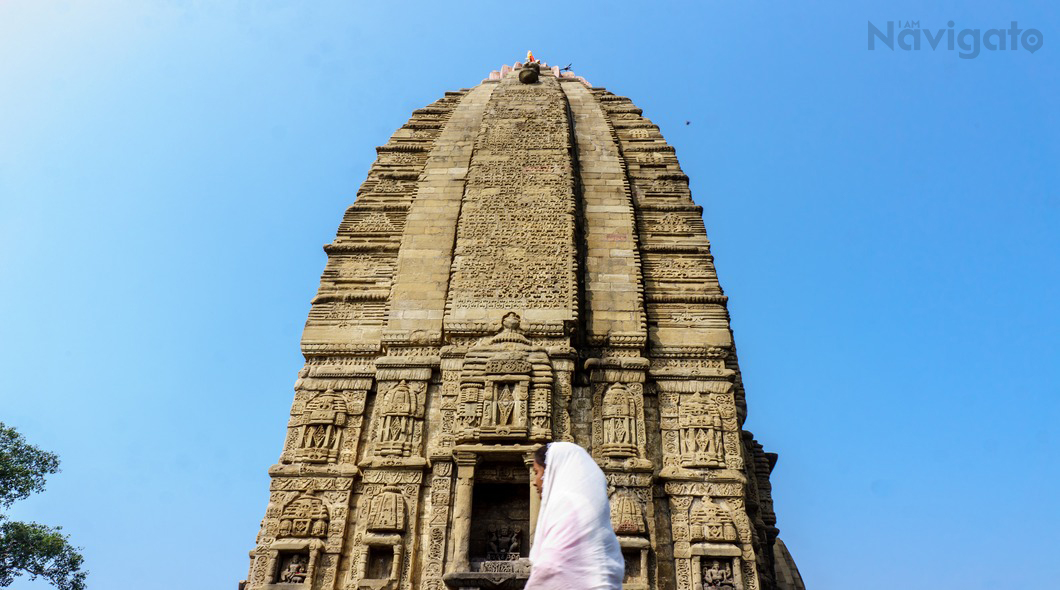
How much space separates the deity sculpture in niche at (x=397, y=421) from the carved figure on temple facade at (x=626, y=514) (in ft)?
9.27

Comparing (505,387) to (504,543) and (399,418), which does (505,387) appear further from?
(504,543)

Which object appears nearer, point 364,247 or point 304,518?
point 304,518

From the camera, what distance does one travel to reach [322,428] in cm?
1018

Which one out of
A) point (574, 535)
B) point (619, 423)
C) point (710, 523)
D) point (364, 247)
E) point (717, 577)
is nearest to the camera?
point (574, 535)

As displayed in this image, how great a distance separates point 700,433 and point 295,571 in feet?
18.2

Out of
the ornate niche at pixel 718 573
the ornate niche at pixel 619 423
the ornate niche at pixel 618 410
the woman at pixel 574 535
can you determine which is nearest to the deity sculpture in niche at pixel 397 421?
the ornate niche at pixel 618 410

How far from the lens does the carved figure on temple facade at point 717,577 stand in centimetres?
888

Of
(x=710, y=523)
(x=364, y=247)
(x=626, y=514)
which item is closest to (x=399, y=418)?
(x=626, y=514)

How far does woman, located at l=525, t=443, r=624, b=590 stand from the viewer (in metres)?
3.32

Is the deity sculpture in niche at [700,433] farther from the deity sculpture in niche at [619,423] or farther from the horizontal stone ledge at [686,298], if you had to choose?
the horizontal stone ledge at [686,298]

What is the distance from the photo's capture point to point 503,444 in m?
9.44

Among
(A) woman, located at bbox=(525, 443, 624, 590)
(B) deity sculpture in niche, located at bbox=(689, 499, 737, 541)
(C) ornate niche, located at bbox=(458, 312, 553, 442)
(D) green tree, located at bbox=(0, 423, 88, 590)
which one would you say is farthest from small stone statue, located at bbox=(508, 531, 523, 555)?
(D) green tree, located at bbox=(0, 423, 88, 590)

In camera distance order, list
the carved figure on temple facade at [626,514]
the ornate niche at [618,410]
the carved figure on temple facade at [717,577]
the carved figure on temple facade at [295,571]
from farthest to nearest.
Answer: the ornate niche at [618,410] → the carved figure on temple facade at [295,571] → the carved figure on temple facade at [626,514] → the carved figure on temple facade at [717,577]

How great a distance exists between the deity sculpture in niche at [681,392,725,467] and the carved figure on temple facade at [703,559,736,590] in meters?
1.27
